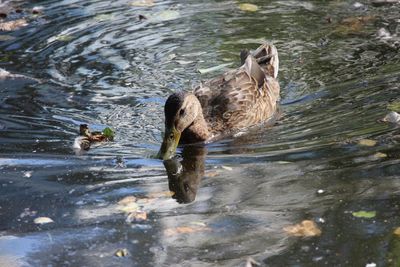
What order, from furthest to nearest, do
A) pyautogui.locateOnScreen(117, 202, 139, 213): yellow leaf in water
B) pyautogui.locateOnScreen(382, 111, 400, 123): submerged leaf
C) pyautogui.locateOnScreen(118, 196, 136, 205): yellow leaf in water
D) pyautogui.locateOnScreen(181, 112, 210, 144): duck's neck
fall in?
pyautogui.locateOnScreen(181, 112, 210, 144): duck's neck, pyautogui.locateOnScreen(382, 111, 400, 123): submerged leaf, pyautogui.locateOnScreen(118, 196, 136, 205): yellow leaf in water, pyautogui.locateOnScreen(117, 202, 139, 213): yellow leaf in water

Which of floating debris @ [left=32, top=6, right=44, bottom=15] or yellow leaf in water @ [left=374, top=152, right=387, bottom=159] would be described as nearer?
yellow leaf in water @ [left=374, top=152, right=387, bottom=159]

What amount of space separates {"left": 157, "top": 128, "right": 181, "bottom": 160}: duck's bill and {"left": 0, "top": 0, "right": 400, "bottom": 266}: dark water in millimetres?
179

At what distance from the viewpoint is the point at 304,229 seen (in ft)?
16.9

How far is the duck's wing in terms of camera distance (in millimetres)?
8211

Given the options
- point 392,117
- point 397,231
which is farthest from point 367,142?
point 397,231

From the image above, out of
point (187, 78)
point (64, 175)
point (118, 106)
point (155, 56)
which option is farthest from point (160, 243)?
point (155, 56)

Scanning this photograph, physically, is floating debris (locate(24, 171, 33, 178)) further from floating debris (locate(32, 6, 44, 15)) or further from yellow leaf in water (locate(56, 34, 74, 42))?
floating debris (locate(32, 6, 44, 15))

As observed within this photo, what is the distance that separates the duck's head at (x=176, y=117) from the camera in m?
7.30

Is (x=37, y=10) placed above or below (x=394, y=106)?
above

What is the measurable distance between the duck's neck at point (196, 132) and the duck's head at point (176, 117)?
0.07 metres

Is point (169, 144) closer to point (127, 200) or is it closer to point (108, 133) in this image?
point (108, 133)

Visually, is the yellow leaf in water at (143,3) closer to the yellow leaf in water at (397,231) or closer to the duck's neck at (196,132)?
the duck's neck at (196,132)

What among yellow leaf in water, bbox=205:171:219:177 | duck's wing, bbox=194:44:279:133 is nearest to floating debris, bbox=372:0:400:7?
duck's wing, bbox=194:44:279:133

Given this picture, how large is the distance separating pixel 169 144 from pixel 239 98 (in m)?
1.42
